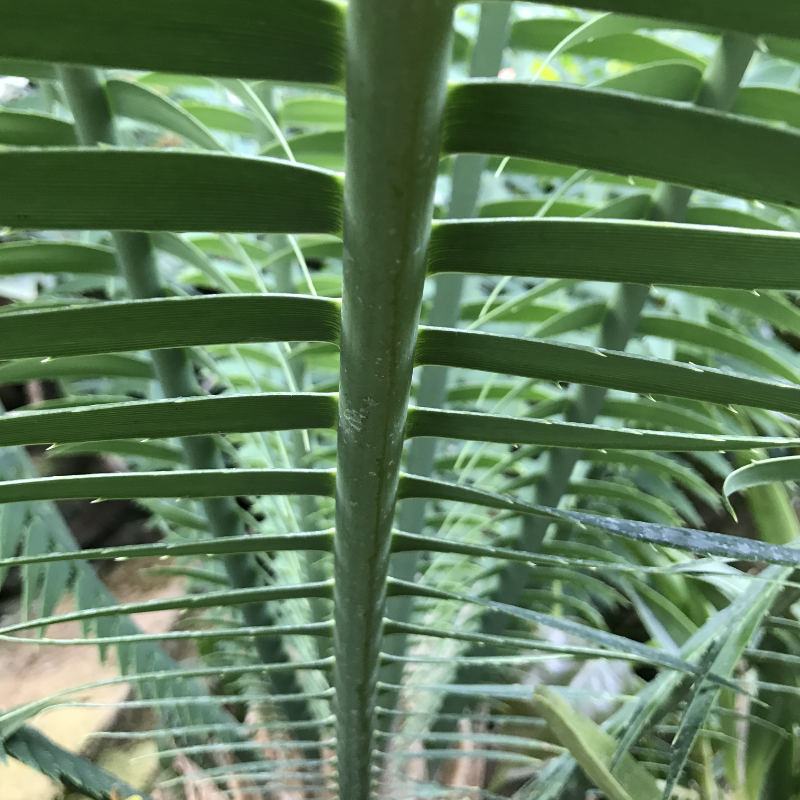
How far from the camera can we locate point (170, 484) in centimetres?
27

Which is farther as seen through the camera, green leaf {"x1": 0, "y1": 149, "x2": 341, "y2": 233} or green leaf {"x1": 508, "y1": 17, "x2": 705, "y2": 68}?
green leaf {"x1": 508, "y1": 17, "x2": 705, "y2": 68}

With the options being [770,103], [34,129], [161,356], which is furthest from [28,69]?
[770,103]

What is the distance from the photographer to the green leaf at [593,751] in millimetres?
333

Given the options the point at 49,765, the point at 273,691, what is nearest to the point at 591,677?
the point at 273,691

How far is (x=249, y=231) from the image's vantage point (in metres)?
0.17

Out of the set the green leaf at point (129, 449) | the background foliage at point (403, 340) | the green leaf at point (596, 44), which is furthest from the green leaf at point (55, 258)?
the green leaf at point (596, 44)

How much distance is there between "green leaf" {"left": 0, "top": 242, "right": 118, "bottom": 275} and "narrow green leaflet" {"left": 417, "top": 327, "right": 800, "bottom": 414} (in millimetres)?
243

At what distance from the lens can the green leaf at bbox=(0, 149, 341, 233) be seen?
155 millimetres

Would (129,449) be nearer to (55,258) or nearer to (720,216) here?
(55,258)

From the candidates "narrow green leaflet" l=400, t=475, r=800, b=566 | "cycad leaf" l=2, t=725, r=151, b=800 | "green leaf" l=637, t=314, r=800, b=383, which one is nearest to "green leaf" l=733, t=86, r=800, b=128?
"green leaf" l=637, t=314, r=800, b=383

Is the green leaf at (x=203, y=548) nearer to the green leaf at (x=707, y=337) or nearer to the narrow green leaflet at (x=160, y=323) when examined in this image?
the narrow green leaflet at (x=160, y=323)

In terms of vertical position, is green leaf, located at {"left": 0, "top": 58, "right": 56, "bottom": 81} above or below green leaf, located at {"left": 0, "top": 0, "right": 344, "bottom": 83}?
above

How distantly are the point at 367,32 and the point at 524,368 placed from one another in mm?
131

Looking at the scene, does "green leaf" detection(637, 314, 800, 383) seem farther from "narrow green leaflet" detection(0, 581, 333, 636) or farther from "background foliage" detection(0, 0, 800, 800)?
"narrow green leaflet" detection(0, 581, 333, 636)
